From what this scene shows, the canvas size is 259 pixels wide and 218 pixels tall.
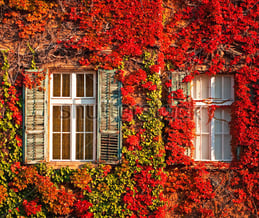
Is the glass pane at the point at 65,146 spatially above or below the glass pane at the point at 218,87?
below

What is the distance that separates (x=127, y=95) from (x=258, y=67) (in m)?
2.69

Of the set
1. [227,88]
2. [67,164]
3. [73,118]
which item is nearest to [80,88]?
[73,118]

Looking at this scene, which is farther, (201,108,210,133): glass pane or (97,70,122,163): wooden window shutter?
(201,108,210,133): glass pane

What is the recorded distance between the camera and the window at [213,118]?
18.1 feet

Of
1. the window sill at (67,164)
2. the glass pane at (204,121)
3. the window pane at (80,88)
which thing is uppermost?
the window pane at (80,88)

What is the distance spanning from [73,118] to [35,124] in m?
0.73

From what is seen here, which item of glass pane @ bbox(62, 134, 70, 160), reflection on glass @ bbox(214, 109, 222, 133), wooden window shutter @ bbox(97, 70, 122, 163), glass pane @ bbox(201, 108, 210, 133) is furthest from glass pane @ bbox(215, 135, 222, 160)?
glass pane @ bbox(62, 134, 70, 160)

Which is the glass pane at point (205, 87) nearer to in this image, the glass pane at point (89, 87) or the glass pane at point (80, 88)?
the glass pane at point (89, 87)

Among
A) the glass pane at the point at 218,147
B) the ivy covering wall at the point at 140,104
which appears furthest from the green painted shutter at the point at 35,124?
the glass pane at the point at 218,147

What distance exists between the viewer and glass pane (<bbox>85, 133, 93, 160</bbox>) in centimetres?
540

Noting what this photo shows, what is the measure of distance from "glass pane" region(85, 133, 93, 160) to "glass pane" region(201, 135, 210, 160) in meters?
2.27

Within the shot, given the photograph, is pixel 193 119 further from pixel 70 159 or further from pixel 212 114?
pixel 70 159

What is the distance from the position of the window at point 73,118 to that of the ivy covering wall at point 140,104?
0.59 feet

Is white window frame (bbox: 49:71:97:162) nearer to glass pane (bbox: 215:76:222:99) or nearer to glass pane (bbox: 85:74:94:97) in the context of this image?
glass pane (bbox: 85:74:94:97)
